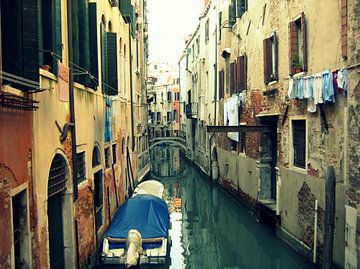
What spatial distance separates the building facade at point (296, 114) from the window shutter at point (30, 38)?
4479mm

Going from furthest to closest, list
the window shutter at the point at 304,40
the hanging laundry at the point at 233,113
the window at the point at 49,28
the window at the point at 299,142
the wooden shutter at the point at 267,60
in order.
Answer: the hanging laundry at the point at 233,113
the wooden shutter at the point at 267,60
the window at the point at 299,142
the window shutter at the point at 304,40
the window at the point at 49,28

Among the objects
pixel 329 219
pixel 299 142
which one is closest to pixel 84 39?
pixel 299 142

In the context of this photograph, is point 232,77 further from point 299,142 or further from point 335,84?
point 335,84

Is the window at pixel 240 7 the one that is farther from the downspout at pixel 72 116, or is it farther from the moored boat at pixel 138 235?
the downspout at pixel 72 116

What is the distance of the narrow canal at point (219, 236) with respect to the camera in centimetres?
967

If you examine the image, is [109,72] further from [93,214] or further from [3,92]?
[3,92]

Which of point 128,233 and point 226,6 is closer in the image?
point 128,233

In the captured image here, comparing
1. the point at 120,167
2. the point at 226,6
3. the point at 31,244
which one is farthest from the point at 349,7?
the point at 226,6

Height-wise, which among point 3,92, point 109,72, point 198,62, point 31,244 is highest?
point 198,62

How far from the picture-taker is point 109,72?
1061 cm

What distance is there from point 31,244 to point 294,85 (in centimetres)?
615

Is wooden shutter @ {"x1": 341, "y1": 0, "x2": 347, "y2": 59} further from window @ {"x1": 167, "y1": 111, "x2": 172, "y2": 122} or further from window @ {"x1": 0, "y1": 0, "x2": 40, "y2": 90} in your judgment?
window @ {"x1": 167, "y1": 111, "x2": 172, "y2": 122}

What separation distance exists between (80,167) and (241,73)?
27.2 feet

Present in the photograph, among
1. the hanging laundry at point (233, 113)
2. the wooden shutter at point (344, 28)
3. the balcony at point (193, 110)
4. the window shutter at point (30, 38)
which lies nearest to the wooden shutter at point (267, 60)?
the hanging laundry at point (233, 113)
